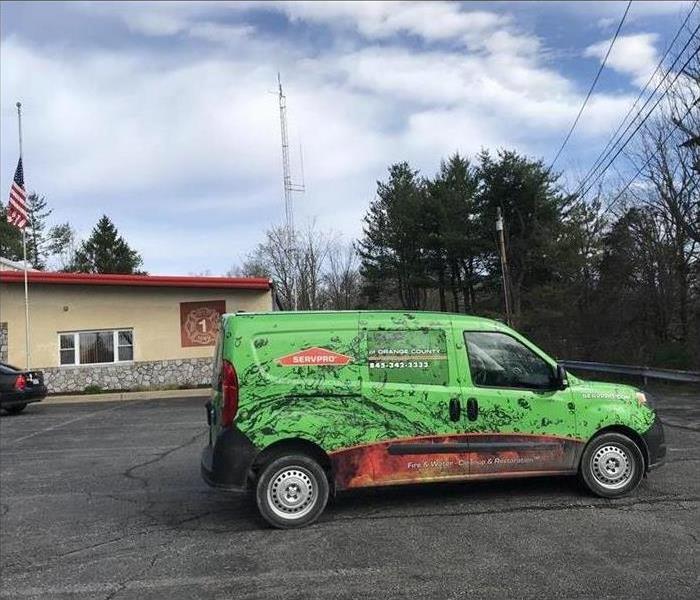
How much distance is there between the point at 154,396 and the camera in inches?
881

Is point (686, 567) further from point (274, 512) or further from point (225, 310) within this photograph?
point (225, 310)

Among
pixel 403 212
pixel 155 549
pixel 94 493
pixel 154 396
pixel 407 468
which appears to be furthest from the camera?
pixel 403 212

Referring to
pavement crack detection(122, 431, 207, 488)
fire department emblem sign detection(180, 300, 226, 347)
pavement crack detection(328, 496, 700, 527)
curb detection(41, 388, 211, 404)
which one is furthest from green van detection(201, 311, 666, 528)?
fire department emblem sign detection(180, 300, 226, 347)

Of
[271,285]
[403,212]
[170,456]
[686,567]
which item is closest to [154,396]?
[271,285]

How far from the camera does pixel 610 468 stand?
6.82m

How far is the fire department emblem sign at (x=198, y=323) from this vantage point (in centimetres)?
2389

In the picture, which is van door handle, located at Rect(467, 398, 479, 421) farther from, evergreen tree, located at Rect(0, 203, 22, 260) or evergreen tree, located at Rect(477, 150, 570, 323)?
evergreen tree, located at Rect(0, 203, 22, 260)

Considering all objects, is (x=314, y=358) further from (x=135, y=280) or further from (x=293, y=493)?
(x=135, y=280)

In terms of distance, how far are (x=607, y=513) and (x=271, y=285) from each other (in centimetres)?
1874

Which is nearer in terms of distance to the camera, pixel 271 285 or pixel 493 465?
pixel 493 465

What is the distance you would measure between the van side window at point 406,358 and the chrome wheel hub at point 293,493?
109cm

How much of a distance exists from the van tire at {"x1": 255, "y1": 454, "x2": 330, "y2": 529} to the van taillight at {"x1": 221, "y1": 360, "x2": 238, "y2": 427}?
21.7 inches

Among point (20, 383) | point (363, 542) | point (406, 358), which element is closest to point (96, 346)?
point (20, 383)

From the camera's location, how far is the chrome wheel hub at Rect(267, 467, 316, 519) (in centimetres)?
633
